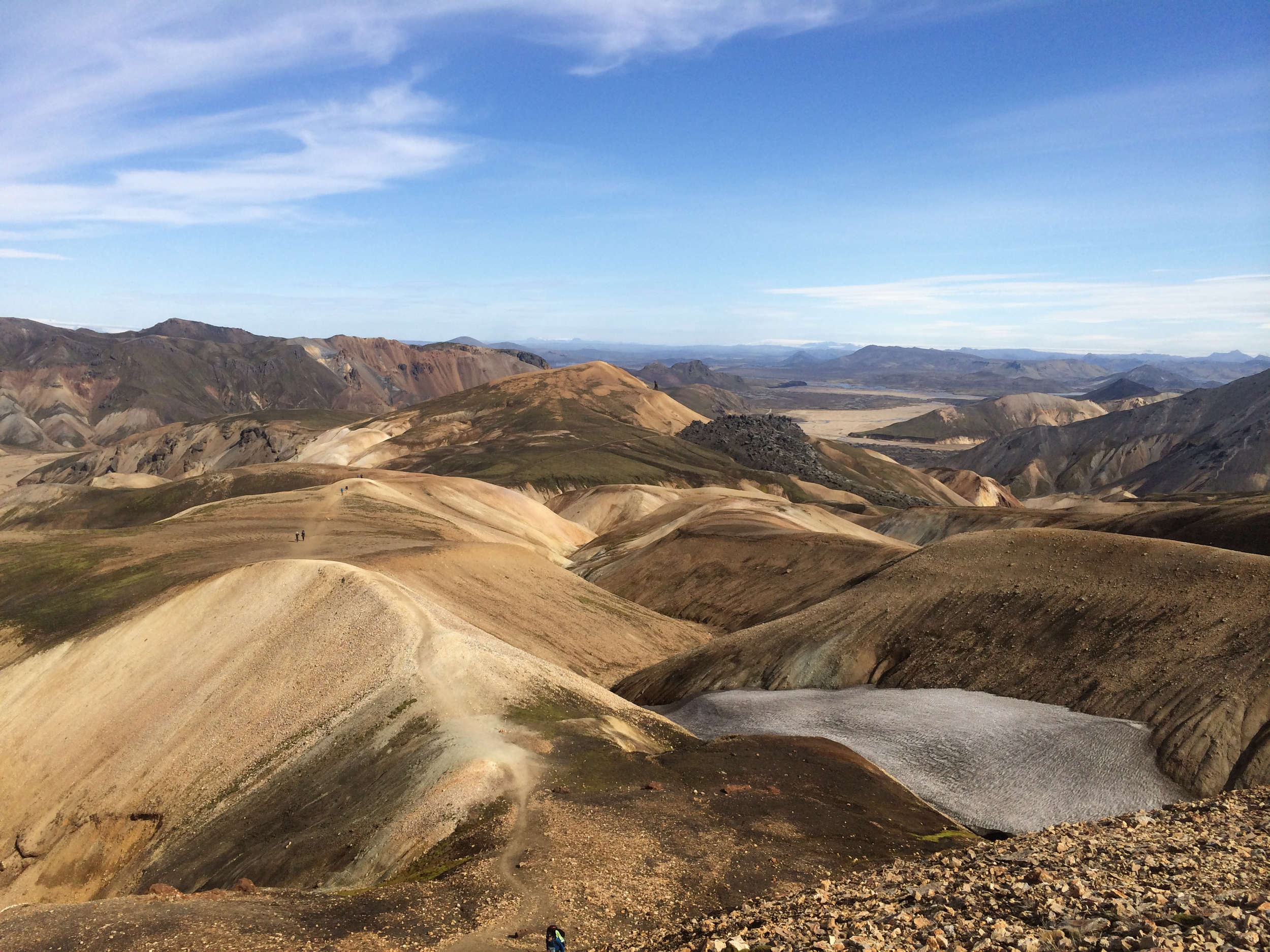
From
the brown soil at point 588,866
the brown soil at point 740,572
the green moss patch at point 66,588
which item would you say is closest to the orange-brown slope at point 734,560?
the brown soil at point 740,572

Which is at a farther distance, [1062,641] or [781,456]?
[781,456]

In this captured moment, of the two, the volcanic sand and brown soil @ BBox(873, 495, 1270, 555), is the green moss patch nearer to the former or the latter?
the volcanic sand

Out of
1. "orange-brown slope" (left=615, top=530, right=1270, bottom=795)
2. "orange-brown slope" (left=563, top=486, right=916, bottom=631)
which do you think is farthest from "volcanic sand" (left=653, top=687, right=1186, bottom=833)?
"orange-brown slope" (left=563, top=486, right=916, bottom=631)

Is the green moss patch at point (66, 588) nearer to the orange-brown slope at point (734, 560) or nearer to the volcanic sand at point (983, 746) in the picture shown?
the volcanic sand at point (983, 746)

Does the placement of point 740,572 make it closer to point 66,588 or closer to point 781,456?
point 66,588

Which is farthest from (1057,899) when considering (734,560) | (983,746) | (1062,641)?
(734,560)
